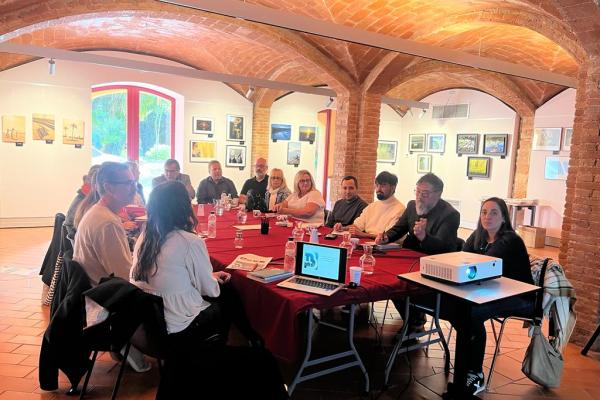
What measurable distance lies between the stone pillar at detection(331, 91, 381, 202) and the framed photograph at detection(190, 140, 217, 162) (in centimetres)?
371

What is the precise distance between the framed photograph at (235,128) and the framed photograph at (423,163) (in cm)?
476

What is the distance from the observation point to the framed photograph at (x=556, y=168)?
9.07m

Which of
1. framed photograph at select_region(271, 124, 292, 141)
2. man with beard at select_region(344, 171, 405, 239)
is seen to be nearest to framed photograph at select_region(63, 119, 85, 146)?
framed photograph at select_region(271, 124, 292, 141)

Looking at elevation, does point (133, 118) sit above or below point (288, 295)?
above

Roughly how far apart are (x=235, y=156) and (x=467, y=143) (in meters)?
5.53

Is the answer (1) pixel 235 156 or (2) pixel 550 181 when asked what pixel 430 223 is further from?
(1) pixel 235 156

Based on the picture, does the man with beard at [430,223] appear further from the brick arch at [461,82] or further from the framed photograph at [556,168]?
the framed photograph at [556,168]

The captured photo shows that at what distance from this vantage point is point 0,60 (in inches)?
311

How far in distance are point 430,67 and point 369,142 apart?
6.38 ft

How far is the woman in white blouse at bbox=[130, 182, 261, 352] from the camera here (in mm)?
2553

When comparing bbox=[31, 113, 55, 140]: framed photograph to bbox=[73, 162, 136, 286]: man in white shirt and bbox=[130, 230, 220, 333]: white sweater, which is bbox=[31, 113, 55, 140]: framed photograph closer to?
bbox=[73, 162, 136, 286]: man in white shirt

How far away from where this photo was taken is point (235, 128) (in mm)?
10852

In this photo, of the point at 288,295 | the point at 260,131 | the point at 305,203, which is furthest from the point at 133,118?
the point at 288,295

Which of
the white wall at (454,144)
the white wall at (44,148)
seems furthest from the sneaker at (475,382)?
the white wall at (44,148)
